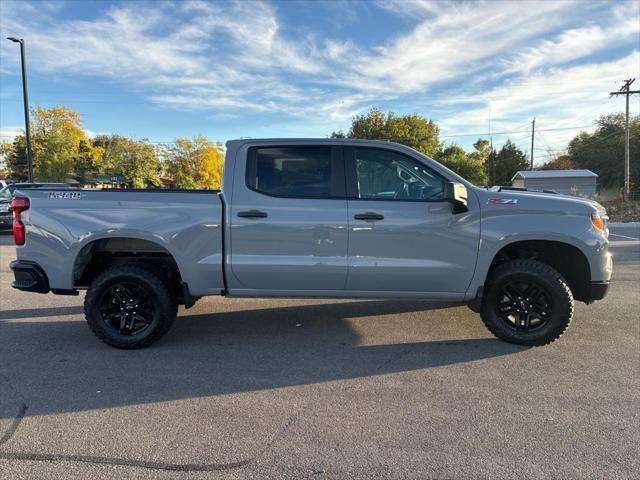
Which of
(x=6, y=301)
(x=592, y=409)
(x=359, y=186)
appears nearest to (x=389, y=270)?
(x=359, y=186)

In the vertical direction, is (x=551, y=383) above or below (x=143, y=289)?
below

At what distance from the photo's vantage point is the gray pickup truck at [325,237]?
4383mm

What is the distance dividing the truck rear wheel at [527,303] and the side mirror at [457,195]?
75 centimetres

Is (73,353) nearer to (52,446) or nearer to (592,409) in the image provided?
(52,446)

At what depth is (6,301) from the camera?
6375 millimetres

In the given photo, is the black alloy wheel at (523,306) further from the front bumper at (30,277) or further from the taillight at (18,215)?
the taillight at (18,215)

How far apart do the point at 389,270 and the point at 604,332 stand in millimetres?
2505

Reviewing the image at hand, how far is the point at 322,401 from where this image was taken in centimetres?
347

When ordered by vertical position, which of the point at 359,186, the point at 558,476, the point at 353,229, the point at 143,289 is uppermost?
the point at 359,186

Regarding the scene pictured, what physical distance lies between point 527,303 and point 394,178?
1.78 metres

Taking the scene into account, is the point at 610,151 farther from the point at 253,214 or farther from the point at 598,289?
the point at 253,214

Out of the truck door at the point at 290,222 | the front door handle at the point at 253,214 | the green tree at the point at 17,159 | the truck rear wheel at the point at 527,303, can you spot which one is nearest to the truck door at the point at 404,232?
the truck door at the point at 290,222

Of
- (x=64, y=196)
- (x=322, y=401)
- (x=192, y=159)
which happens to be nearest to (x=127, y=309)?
(x=64, y=196)

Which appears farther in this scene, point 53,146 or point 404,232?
point 53,146
